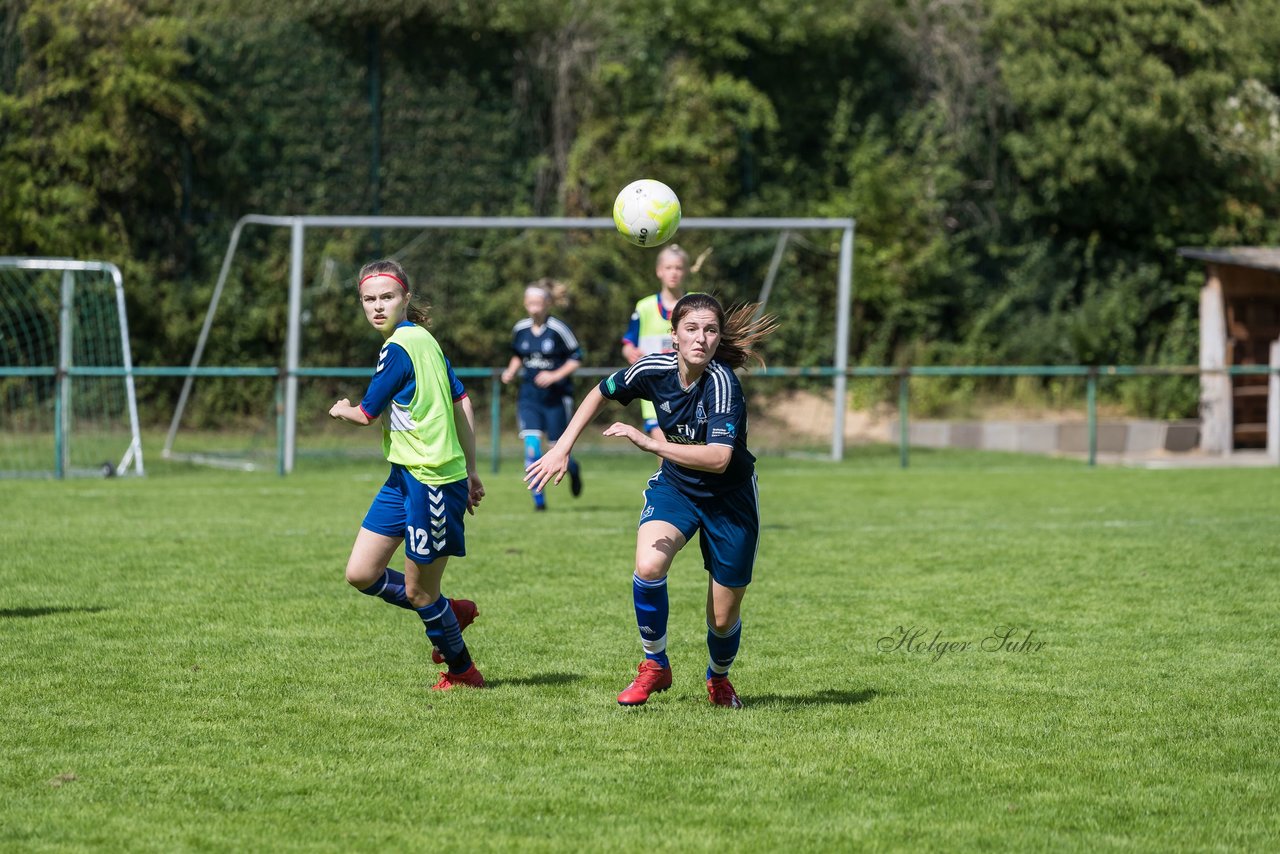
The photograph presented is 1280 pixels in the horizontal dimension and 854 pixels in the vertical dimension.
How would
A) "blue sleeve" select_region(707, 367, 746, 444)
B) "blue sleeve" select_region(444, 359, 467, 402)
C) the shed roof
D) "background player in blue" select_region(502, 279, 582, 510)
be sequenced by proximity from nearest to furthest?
1. "blue sleeve" select_region(707, 367, 746, 444)
2. "blue sleeve" select_region(444, 359, 467, 402)
3. "background player in blue" select_region(502, 279, 582, 510)
4. the shed roof

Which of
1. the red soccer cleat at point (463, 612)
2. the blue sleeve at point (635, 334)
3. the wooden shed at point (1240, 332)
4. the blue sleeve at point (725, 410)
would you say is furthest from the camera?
the wooden shed at point (1240, 332)

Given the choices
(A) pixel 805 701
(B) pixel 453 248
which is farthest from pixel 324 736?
(B) pixel 453 248

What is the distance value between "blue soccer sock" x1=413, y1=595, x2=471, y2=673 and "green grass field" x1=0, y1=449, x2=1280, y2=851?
181 millimetres

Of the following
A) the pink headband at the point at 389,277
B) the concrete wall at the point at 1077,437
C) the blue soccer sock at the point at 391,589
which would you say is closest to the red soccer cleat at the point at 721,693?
the blue soccer sock at the point at 391,589

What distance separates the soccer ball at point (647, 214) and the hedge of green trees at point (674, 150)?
1293cm

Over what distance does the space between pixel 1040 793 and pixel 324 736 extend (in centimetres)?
244

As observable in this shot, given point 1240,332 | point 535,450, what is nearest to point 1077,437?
point 1240,332

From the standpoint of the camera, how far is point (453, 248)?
2183 centimetres

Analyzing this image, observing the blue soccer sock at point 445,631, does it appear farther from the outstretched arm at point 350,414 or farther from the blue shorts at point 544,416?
the blue shorts at point 544,416

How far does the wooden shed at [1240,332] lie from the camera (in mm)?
21484

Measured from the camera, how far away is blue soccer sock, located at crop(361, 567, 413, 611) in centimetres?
630

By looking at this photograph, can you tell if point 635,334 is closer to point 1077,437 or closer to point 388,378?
point 388,378

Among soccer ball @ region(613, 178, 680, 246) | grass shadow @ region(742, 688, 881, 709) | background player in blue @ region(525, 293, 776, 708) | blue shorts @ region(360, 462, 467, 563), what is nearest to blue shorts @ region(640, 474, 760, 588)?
background player in blue @ region(525, 293, 776, 708)

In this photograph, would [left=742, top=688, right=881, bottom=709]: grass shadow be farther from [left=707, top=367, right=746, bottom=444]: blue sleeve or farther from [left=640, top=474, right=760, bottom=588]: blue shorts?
[left=707, top=367, right=746, bottom=444]: blue sleeve
